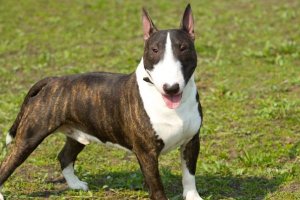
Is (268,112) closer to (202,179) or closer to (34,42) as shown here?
(202,179)

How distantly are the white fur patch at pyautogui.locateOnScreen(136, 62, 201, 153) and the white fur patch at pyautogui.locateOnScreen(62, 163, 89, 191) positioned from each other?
1.47 metres

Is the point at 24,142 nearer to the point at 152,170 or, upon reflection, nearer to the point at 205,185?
the point at 152,170

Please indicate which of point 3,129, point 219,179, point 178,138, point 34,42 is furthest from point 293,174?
point 34,42

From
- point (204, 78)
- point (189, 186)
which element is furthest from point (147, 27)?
point (204, 78)

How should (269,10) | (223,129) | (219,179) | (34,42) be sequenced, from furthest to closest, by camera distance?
(269,10), (34,42), (223,129), (219,179)

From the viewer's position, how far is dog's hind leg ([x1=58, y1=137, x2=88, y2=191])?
7.61m

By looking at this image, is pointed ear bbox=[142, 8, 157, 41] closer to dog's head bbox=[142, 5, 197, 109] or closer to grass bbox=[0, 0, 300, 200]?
dog's head bbox=[142, 5, 197, 109]

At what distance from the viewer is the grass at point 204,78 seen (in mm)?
7701

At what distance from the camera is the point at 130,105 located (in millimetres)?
6613

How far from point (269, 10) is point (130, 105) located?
10.3 m

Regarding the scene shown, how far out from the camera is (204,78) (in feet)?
38.7

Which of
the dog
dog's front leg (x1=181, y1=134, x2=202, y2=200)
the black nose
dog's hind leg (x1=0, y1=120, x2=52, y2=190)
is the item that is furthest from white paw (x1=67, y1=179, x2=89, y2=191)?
the black nose

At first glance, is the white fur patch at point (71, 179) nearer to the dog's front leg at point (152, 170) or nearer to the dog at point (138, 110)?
the dog at point (138, 110)

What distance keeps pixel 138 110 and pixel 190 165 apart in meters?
0.75
